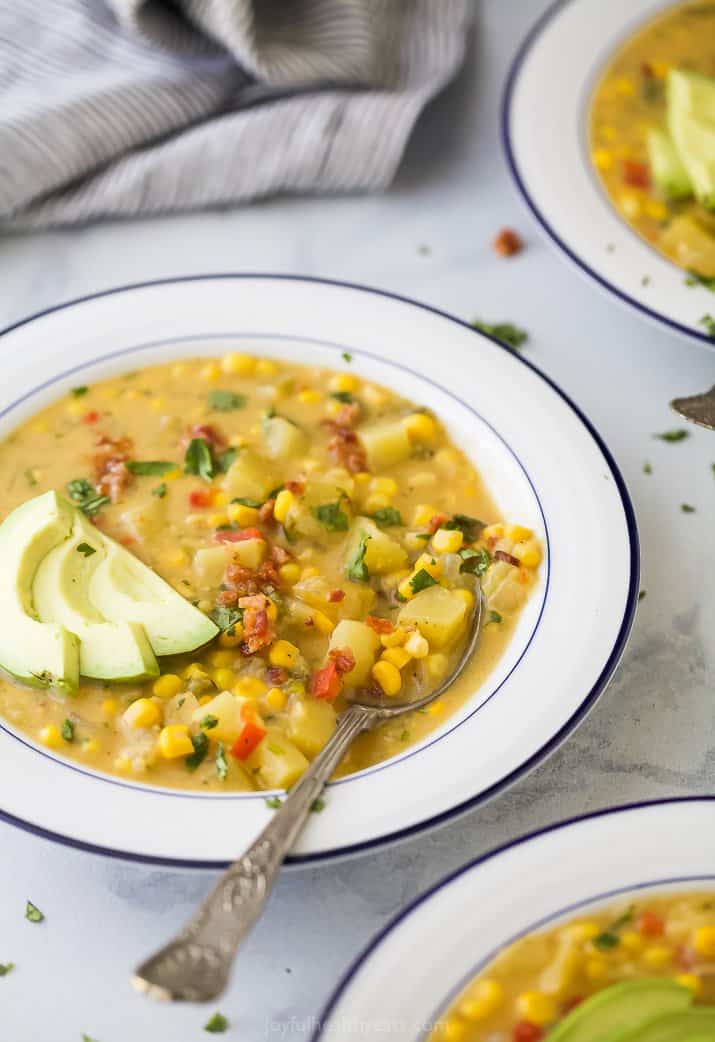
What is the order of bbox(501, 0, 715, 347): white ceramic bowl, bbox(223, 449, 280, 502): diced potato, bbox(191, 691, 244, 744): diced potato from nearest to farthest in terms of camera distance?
bbox(191, 691, 244, 744): diced potato, bbox(223, 449, 280, 502): diced potato, bbox(501, 0, 715, 347): white ceramic bowl

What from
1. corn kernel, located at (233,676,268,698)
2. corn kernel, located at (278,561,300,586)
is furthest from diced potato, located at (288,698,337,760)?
corn kernel, located at (278,561,300,586)

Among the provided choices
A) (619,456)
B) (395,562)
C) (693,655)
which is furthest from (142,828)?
(619,456)

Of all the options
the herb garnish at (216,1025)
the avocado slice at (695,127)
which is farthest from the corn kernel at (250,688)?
the avocado slice at (695,127)

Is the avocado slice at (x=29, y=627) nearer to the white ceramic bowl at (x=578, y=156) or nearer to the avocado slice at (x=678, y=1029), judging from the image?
the avocado slice at (x=678, y=1029)

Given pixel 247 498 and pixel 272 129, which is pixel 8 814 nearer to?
pixel 247 498

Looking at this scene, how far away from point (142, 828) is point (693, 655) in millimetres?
2056

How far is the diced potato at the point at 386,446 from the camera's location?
4.56 metres

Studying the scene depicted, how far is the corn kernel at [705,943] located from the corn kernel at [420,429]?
→ 220cm

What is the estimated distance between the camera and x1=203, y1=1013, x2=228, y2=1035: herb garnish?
3.29 m

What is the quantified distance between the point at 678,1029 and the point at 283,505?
7.22 ft

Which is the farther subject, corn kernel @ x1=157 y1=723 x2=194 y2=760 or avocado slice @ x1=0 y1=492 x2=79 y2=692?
avocado slice @ x1=0 y1=492 x2=79 y2=692

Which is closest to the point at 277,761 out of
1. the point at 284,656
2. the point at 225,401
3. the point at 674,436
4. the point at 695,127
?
the point at 284,656

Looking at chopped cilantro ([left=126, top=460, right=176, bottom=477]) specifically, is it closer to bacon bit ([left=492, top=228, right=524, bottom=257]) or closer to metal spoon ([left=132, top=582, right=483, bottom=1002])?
metal spoon ([left=132, top=582, right=483, bottom=1002])

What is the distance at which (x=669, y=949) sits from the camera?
305 cm
